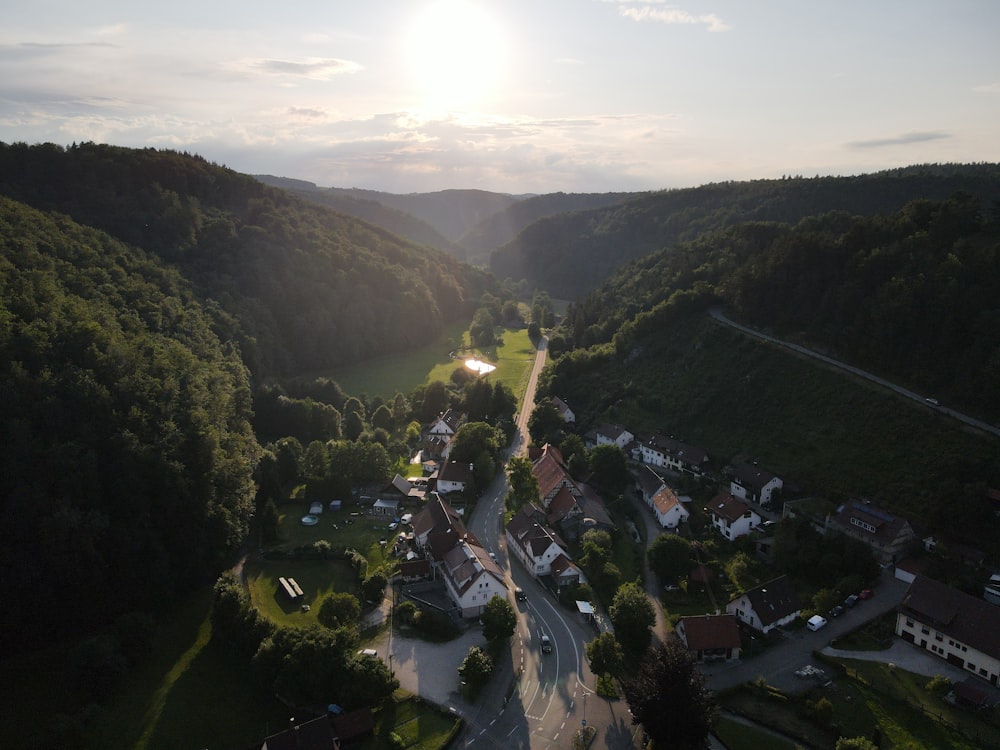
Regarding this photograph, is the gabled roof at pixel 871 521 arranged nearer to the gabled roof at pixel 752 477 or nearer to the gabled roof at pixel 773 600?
the gabled roof at pixel 752 477

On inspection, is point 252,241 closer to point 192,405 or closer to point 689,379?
point 192,405

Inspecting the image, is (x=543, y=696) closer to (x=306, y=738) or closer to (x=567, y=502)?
(x=306, y=738)

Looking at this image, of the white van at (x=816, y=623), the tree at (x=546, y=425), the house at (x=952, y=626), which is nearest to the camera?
the house at (x=952, y=626)

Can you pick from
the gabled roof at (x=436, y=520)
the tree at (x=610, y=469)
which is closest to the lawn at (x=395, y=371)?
the gabled roof at (x=436, y=520)

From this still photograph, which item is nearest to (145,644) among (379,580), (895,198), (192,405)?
(379,580)

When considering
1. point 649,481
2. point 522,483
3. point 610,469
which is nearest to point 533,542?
point 522,483

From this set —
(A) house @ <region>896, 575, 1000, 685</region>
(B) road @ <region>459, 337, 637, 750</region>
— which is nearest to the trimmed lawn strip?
(B) road @ <region>459, 337, 637, 750</region>

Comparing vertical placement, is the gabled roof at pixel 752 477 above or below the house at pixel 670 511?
above
